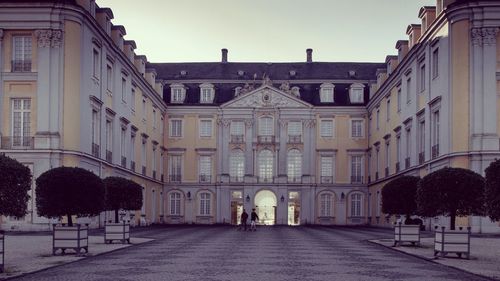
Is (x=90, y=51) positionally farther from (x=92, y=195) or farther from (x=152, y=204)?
(x=152, y=204)

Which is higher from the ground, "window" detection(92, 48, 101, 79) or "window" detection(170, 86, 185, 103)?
"window" detection(170, 86, 185, 103)

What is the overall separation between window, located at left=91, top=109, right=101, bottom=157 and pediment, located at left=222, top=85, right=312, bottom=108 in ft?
83.2

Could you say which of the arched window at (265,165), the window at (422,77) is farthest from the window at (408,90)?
the arched window at (265,165)

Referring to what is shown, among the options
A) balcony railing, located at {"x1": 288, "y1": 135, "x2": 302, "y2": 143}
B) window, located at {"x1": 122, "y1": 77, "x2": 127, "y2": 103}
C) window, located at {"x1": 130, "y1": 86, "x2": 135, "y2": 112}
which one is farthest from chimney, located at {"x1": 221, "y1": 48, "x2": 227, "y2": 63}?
window, located at {"x1": 122, "y1": 77, "x2": 127, "y2": 103}

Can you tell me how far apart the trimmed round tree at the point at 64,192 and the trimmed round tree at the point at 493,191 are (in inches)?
485

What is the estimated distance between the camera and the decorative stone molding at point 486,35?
36875 millimetres

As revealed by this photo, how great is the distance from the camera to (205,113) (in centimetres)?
6769

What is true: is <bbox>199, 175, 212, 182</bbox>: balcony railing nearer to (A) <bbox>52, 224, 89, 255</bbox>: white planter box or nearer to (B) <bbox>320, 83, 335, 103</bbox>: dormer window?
(B) <bbox>320, 83, 335, 103</bbox>: dormer window

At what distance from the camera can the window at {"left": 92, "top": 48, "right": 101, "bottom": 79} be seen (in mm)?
41362

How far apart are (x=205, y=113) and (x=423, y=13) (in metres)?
28.1

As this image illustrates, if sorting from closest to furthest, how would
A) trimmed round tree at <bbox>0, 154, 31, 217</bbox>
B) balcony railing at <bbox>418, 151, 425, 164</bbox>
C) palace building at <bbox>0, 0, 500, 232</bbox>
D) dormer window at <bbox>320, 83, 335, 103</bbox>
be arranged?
trimmed round tree at <bbox>0, 154, 31, 217</bbox>
palace building at <bbox>0, 0, 500, 232</bbox>
balcony railing at <bbox>418, 151, 425, 164</bbox>
dormer window at <bbox>320, 83, 335, 103</bbox>

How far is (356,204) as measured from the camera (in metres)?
67.2

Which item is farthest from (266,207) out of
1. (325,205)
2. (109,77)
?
(109,77)

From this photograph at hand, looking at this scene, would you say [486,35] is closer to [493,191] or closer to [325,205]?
[493,191]
